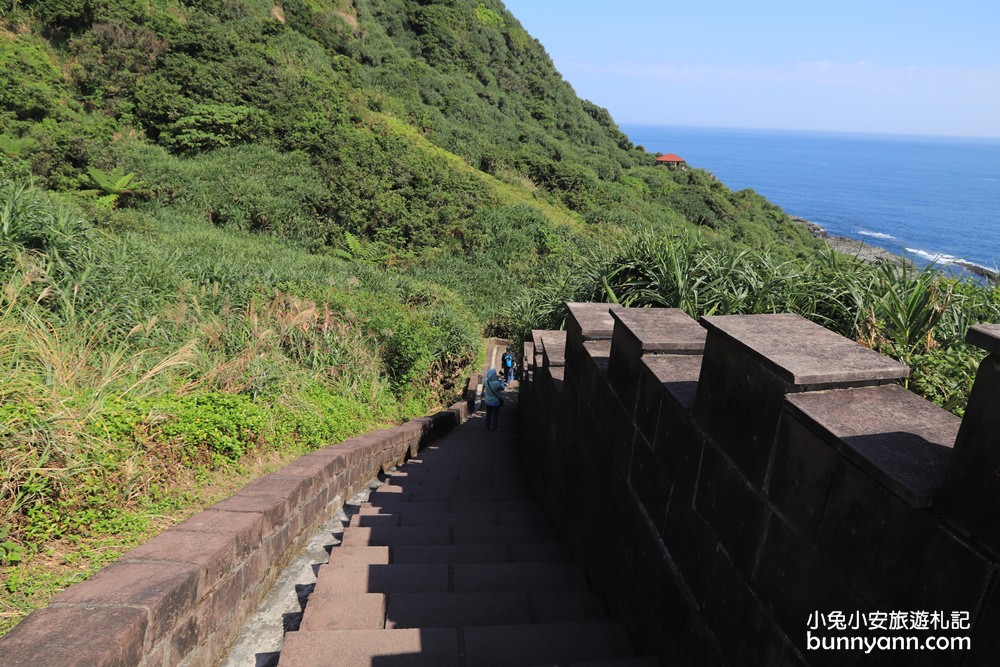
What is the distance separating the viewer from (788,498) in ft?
4.75

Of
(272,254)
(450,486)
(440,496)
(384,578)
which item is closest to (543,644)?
(384,578)

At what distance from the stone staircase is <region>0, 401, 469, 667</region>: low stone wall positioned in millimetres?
380

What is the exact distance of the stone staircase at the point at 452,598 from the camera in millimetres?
2074

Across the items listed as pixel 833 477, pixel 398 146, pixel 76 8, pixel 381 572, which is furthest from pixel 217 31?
pixel 833 477

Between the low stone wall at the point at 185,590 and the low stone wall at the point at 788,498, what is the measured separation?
1.81m

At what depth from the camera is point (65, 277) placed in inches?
224

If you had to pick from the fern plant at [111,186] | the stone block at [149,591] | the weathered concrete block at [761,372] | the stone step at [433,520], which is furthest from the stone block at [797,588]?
the fern plant at [111,186]

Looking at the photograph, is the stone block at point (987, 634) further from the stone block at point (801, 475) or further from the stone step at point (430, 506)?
the stone step at point (430, 506)

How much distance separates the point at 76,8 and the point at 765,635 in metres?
26.1

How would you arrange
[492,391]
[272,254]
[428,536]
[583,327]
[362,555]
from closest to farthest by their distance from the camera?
[362,555] < [583,327] < [428,536] < [492,391] < [272,254]

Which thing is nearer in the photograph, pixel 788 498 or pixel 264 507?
pixel 788 498

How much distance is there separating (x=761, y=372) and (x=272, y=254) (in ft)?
43.9

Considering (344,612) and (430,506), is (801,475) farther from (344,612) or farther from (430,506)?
(430,506)

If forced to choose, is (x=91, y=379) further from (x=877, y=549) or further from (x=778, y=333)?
(x=877, y=549)
